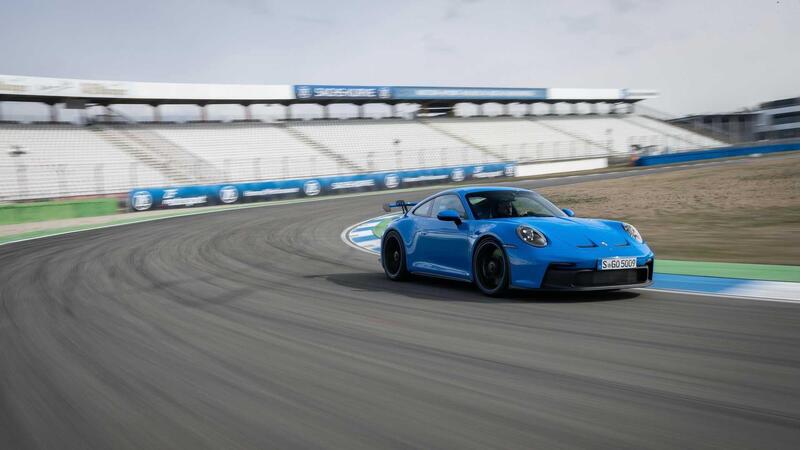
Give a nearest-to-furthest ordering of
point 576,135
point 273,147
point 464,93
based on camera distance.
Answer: point 273,147 → point 464,93 → point 576,135

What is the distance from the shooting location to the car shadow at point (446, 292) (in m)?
6.97

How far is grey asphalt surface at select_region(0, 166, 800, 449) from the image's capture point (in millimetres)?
3311

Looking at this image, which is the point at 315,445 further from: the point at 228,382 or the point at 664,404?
the point at 664,404

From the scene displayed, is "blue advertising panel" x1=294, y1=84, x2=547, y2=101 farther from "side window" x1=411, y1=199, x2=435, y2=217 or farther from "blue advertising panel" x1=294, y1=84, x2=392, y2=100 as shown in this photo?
"side window" x1=411, y1=199, x2=435, y2=217

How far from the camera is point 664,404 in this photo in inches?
138

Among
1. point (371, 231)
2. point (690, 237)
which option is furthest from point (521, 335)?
point (371, 231)

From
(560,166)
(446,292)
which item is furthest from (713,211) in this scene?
(560,166)

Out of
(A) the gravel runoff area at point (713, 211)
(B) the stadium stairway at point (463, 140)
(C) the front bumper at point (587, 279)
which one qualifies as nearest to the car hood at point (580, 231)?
(C) the front bumper at point (587, 279)

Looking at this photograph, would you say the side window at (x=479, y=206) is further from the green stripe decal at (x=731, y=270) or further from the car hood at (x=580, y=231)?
the green stripe decal at (x=731, y=270)

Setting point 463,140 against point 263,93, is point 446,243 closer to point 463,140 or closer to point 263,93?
point 263,93

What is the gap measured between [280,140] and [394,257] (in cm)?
3922

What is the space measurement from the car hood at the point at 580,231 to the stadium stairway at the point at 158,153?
32.1 metres

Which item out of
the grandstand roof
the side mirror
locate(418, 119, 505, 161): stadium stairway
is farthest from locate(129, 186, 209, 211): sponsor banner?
locate(418, 119, 505, 161): stadium stairway

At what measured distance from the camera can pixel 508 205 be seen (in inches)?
311
